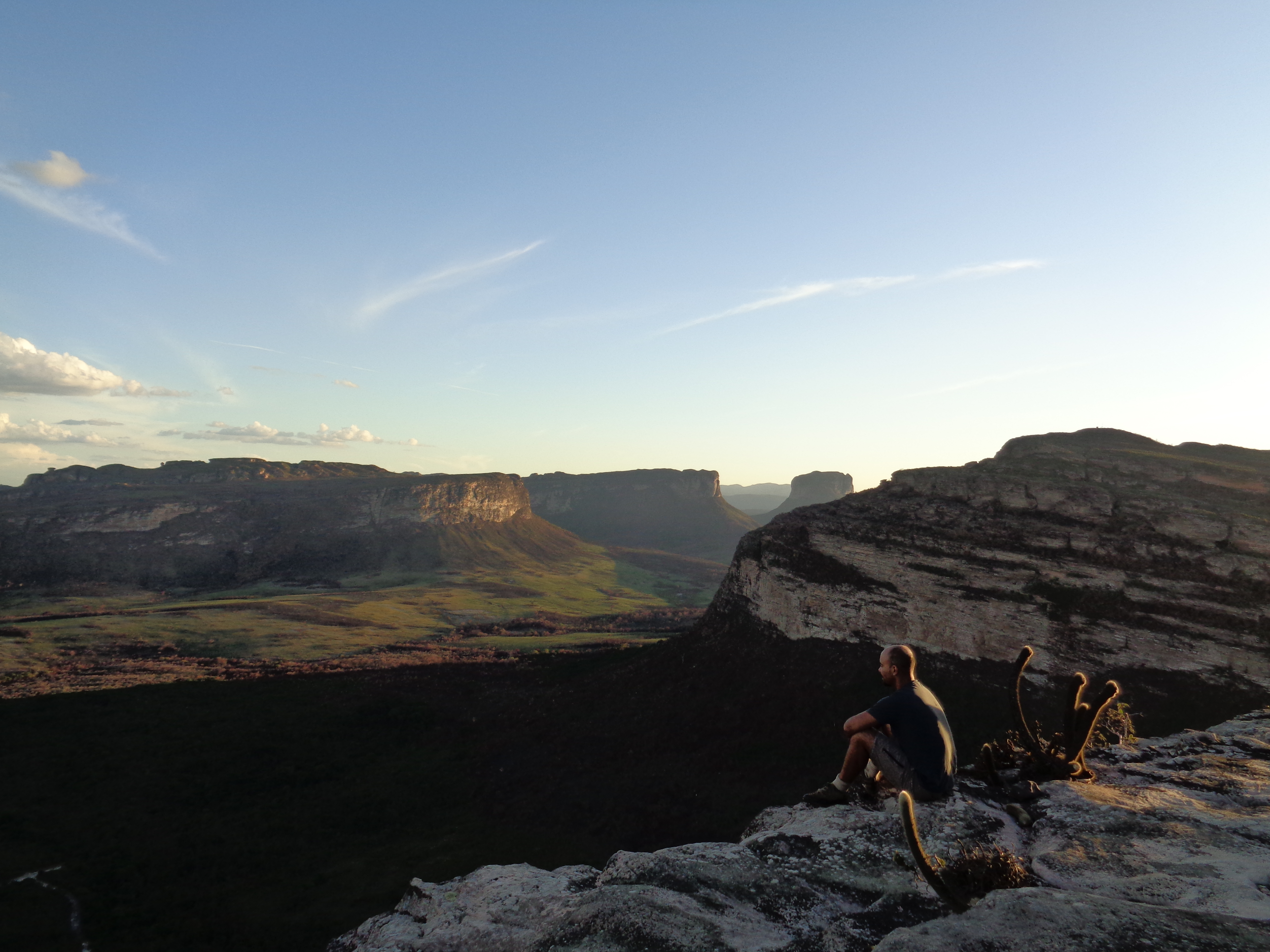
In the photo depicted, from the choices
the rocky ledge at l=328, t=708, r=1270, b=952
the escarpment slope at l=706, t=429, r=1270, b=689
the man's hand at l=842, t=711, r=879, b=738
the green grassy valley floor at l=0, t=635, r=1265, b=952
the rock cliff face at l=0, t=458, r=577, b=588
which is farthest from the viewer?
the rock cliff face at l=0, t=458, r=577, b=588

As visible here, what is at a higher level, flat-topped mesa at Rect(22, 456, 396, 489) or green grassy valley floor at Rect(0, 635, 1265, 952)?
flat-topped mesa at Rect(22, 456, 396, 489)

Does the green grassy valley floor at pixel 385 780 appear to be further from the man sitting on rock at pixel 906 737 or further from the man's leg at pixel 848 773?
the man sitting on rock at pixel 906 737

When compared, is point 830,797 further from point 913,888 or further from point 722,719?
point 722,719

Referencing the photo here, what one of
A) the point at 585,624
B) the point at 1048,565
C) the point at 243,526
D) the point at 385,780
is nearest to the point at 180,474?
the point at 243,526

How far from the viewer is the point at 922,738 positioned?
7801 mm

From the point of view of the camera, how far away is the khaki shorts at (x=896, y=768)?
7.72 meters

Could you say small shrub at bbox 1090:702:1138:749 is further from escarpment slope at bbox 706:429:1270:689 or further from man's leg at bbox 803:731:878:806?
escarpment slope at bbox 706:429:1270:689

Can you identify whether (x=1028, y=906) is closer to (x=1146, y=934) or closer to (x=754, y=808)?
(x=1146, y=934)

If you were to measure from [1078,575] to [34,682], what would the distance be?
7246 centimetres

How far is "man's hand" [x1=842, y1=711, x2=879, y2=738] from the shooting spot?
26.4 ft

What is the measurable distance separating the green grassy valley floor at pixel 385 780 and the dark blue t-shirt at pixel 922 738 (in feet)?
62.3

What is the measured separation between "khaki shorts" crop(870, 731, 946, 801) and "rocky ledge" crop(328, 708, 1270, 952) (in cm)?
22

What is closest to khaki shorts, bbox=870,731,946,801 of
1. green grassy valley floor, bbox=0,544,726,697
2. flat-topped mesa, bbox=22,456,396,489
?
green grassy valley floor, bbox=0,544,726,697

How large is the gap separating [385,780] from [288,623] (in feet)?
197
